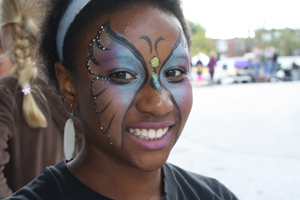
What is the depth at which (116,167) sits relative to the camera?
148 centimetres

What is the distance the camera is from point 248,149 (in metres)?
4.57

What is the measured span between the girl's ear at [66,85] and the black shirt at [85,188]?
0.29m

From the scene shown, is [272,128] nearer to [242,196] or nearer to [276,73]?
[242,196]

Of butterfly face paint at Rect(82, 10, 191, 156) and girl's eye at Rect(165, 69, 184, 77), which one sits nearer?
butterfly face paint at Rect(82, 10, 191, 156)

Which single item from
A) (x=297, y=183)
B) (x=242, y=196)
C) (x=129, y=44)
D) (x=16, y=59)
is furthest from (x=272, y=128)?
(x=129, y=44)

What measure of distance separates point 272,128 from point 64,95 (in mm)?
4667

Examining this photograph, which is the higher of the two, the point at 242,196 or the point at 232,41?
the point at 232,41

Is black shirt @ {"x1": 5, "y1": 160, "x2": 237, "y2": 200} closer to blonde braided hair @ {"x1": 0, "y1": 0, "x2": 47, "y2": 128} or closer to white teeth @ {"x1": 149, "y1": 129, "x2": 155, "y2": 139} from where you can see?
white teeth @ {"x1": 149, "y1": 129, "x2": 155, "y2": 139}

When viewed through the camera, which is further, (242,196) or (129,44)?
(242,196)

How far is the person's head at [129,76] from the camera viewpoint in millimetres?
1350

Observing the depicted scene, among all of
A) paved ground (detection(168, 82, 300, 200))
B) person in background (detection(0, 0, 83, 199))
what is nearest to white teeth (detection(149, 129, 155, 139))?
person in background (detection(0, 0, 83, 199))

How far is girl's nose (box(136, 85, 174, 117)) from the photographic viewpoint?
132 centimetres

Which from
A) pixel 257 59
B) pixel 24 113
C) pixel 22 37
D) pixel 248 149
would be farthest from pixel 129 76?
pixel 257 59

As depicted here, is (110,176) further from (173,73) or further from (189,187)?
(173,73)
